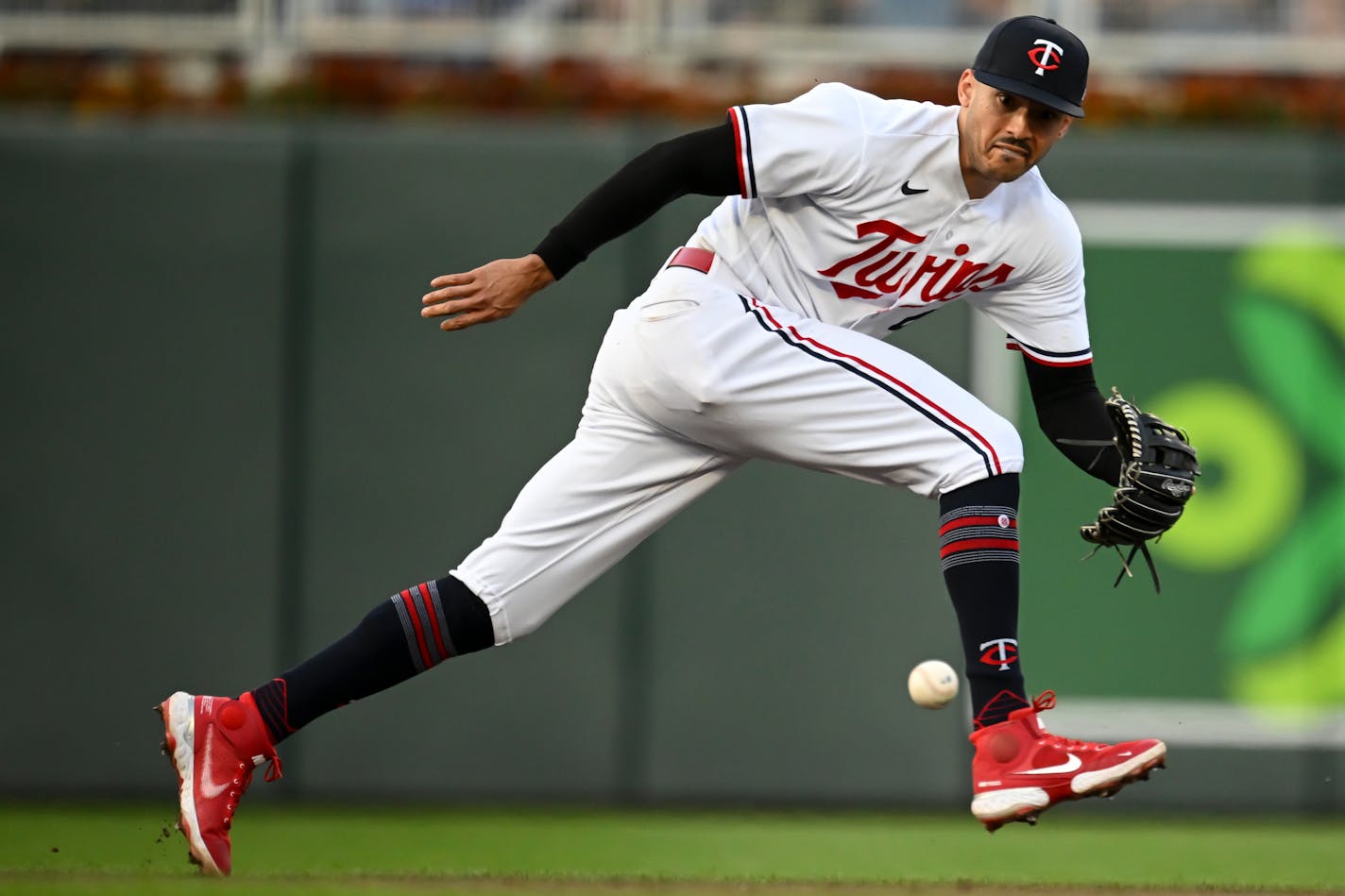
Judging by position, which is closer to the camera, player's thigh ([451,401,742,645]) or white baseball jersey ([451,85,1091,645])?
white baseball jersey ([451,85,1091,645])

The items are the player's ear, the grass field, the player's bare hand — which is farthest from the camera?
the grass field

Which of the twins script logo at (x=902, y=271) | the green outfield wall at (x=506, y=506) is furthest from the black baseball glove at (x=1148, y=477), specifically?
the green outfield wall at (x=506, y=506)

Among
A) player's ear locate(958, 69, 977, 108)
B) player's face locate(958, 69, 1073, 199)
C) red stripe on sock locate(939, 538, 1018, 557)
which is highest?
player's ear locate(958, 69, 977, 108)

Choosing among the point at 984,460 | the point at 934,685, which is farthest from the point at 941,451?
the point at 934,685

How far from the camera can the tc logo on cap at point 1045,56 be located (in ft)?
11.6

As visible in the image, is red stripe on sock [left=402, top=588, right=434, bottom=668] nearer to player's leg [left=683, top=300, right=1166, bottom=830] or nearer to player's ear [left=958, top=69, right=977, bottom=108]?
player's leg [left=683, top=300, right=1166, bottom=830]

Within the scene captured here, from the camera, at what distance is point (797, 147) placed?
3586mm

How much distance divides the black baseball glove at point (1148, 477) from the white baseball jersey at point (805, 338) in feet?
0.76

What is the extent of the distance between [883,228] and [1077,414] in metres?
0.63

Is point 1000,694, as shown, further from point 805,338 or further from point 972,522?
point 805,338

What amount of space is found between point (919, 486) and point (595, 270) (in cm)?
298

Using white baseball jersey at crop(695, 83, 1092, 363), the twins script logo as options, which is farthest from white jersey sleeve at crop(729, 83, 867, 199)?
the twins script logo

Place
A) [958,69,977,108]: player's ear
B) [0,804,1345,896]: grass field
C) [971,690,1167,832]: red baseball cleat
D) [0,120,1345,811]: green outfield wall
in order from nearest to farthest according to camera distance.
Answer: [971,690,1167,832]: red baseball cleat < [958,69,977,108]: player's ear < [0,804,1345,896]: grass field < [0,120,1345,811]: green outfield wall

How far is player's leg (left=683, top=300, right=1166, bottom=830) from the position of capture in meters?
3.53
